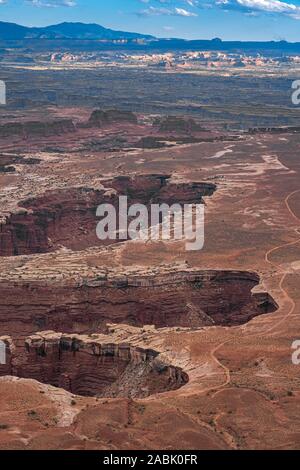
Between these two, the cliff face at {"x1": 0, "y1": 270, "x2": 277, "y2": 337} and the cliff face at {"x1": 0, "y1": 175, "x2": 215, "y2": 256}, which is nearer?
the cliff face at {"x1": 0, "y1": 270, "x2": 277, "y2": 337}

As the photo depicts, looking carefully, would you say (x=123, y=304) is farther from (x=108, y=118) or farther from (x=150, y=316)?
(x=108, y=118)

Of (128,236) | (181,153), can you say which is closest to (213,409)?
(128,236)

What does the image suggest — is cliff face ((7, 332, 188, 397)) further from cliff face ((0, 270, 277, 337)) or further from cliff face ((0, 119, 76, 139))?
cliff face ((0, 119, 76, 139))

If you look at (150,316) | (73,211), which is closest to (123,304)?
(150,316)

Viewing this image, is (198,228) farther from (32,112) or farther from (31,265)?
(32,112)

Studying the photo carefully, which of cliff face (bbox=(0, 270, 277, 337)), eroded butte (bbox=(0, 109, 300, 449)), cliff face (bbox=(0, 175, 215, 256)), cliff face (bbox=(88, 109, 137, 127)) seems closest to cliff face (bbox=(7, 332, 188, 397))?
eroded butte (bbox=(0, 109, 300, 449))
